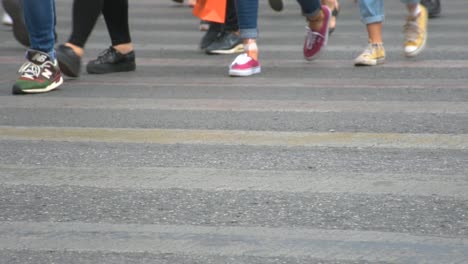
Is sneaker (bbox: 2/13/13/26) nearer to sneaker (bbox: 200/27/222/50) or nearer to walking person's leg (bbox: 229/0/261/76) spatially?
sneaker (bbox: 200/27/222/50)

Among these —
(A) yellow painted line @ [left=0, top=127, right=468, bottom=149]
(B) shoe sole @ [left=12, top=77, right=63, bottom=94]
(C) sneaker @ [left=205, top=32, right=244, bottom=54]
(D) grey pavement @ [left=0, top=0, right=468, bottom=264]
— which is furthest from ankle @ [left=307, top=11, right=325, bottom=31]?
(A) yellow painted line @ [left=0, top=127, right=468, bottom=149]

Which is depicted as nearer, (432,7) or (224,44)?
(224,44)

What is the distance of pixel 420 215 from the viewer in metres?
4.45

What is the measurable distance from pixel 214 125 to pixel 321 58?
275 centimetres

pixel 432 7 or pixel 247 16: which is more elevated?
pixel 247 16

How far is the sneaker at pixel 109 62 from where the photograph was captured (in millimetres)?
8438

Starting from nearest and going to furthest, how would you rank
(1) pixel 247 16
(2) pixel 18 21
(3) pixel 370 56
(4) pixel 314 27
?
(1) pixel 247 16
(3) pixel 370 56
(4) pixel 314 27
(2) pixel 18 21

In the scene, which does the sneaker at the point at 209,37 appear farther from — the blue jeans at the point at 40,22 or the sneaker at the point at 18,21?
the blue jeans at the point at 40,22

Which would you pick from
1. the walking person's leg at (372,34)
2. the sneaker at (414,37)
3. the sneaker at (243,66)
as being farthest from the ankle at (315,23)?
the sneaker at (243,66)

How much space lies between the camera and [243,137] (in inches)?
234

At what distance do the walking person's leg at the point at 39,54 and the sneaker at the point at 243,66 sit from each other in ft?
3.68

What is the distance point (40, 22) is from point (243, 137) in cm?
215

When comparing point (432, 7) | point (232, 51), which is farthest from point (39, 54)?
point (432, 7)

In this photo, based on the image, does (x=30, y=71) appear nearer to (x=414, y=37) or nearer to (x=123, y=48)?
(x=123, y=48)
